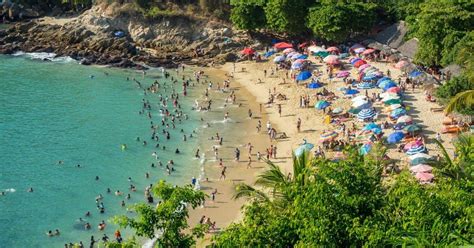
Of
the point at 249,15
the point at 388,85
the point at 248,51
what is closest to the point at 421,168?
the point at 388,85

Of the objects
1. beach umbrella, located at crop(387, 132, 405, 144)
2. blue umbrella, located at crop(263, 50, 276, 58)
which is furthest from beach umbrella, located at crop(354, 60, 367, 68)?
beach umbrella, located at crop(387, 132, 405, 144)

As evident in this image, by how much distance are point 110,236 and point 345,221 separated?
19.1 m

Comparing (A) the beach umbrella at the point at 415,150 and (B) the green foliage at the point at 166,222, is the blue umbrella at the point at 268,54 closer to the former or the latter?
(A) the beach umbrella at the point at 415,150

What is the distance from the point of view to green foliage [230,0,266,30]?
204 feet

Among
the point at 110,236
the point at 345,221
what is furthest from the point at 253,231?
the point at 110,236

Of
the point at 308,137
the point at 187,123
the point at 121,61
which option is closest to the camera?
the point at 308,137

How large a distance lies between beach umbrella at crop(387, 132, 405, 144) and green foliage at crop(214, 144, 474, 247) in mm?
19157

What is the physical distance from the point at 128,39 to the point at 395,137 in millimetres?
→ 39811

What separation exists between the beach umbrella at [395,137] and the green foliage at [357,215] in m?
19.2

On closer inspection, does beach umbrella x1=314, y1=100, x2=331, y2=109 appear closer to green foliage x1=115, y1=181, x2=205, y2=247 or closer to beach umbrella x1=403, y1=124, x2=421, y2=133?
beach umbrella x1=403, y1=124, x2=421, y2=133

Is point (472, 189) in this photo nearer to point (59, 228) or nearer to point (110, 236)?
point (110, 236)

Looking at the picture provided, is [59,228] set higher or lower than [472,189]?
lower

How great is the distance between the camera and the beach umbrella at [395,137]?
125 feet

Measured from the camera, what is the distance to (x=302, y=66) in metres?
54.4
